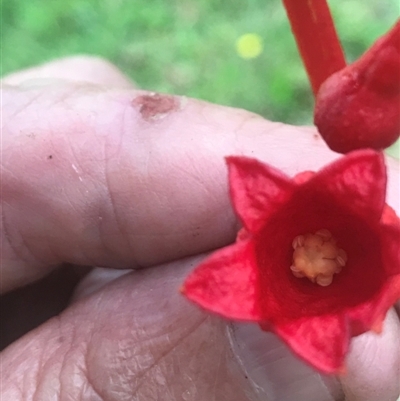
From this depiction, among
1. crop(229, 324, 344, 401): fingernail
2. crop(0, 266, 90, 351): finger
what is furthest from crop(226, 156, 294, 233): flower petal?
crop(0, 266, 90, 351): finger

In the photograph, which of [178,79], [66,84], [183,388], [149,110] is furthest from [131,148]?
[178,79]

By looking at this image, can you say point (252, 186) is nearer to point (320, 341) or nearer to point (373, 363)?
point (320, 341)

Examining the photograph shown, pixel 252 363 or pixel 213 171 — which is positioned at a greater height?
pixel 213 171

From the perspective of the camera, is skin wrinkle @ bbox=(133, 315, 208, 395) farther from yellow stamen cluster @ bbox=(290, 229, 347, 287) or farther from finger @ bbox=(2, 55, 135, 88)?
finger @ bbox=(2, 55, 135, 88)

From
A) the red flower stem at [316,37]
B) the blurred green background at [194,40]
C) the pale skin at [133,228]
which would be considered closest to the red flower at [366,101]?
the red flower stem at [316,37]

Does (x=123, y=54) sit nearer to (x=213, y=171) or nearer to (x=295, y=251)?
(x=213, y=171)
